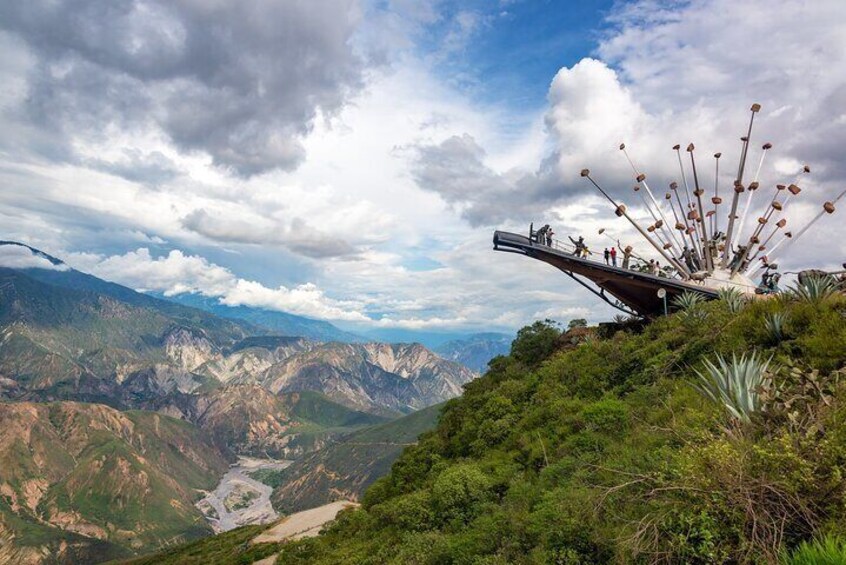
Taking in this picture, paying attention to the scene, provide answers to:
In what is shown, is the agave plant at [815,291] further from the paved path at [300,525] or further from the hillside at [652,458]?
the paved path at [300,525]

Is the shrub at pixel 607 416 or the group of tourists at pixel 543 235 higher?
the group of tourists at pixel 543 235

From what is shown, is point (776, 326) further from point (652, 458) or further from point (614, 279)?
point (614, 279)

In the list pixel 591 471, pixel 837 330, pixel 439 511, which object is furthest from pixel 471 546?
pixel 837 330

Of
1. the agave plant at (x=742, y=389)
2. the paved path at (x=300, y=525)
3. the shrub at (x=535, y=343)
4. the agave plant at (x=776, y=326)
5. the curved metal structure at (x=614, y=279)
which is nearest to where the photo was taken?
the agave plant at (x=742, y=389)

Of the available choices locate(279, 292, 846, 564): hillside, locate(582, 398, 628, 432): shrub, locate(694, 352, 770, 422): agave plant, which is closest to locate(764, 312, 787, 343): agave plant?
Answer: locate(279, 292, 846, 564): hillside

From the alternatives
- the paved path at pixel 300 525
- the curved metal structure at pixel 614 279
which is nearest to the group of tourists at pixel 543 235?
the curved metal structure at pixel 614 279

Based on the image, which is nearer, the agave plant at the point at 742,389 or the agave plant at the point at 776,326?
the agave plant at the point at 742,389

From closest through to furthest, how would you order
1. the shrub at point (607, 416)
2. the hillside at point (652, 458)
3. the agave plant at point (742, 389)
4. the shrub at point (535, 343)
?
the hillside at point (652, 458) → the agave plant at point (742, 389) → the shrub at point (607, 416) → the shrub at point (535, 343)

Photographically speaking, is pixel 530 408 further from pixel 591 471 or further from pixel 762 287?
pixel 762 287
